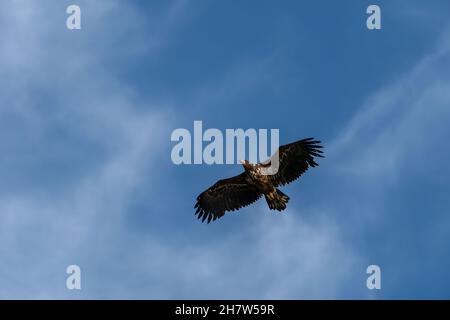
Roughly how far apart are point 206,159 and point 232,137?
1.31 meters

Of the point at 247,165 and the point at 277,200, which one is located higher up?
the point at 247,165

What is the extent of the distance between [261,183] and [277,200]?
0.91 meters

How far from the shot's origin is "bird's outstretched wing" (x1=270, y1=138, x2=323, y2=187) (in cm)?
4331

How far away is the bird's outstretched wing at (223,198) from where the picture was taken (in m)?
44.4

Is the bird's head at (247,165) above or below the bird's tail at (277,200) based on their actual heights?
above

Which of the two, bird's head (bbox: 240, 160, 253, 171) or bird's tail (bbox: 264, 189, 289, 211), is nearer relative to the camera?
bird's tail (bbox: 264, 189, 289, 211)

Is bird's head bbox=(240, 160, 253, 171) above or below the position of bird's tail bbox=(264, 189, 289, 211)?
above

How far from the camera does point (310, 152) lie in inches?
1710

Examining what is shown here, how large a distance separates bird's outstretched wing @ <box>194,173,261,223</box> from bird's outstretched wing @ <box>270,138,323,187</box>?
1.39m

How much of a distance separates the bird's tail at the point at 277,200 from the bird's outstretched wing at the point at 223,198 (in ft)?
3.55

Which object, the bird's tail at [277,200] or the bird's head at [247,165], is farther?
the bird's head at [247,165]

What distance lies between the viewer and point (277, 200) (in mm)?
43250
